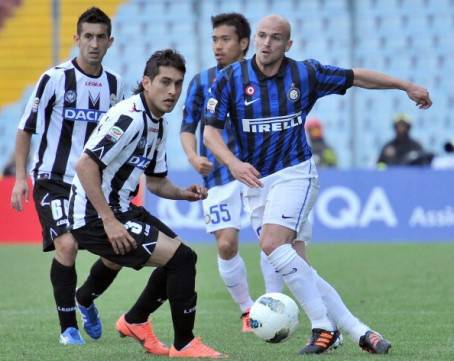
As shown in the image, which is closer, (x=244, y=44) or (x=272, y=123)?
(x=272, y=123)

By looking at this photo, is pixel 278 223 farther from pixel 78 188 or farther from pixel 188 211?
pixel 188 211

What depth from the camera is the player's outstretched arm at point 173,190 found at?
22.9 feet

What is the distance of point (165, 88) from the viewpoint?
655 centimetres

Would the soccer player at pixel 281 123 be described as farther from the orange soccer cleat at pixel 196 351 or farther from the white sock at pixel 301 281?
the orange soccer cleat at pixel 196 351

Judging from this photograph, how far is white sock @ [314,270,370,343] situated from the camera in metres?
6.75

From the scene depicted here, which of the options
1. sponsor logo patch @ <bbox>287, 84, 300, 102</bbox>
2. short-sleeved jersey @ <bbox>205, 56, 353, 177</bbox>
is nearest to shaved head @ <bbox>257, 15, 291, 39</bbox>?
short-sleeved jersey @ <bbox>205, 56, 353, 177</bbox>

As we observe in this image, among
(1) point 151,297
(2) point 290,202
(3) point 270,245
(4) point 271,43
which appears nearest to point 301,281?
(3) point 270,245

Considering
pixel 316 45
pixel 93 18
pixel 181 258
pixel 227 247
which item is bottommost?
pixel 227 247

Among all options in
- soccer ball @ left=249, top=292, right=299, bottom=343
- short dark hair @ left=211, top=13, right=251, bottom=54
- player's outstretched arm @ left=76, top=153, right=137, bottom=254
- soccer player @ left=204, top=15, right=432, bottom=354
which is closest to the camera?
player's outstretched arm @ left=76, top=153, right=137, bottom=254

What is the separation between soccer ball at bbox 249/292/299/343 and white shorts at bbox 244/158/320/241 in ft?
1.71

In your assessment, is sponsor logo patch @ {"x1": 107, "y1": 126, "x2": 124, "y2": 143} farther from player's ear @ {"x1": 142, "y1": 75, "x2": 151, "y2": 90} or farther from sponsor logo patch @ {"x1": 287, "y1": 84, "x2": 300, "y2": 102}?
sponsor logo patch @ {"x1": 287, "y1": 84, "x2": 300, "y2": 102}

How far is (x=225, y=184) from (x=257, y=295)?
1.96 m

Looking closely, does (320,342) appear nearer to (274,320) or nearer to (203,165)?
(274,320)

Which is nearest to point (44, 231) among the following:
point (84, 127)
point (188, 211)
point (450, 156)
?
point (84, 127)
